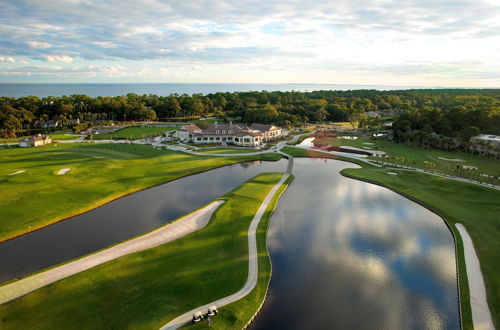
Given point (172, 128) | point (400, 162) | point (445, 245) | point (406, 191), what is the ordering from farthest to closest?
point (172, 128) < point (400, 162) < point (406, 191) < point (445, 245)

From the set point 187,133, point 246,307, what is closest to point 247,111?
point 187,133

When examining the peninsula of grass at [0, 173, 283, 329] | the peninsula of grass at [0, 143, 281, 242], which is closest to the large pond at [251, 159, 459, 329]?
the peninsula of grass at [0, 173, 283, 329]

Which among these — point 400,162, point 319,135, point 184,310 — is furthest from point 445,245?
point 319,135

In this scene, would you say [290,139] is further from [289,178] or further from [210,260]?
[210,260]

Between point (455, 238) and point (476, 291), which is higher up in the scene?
point (455, 238)

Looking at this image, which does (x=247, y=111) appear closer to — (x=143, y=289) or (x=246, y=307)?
(x=143, y=289)

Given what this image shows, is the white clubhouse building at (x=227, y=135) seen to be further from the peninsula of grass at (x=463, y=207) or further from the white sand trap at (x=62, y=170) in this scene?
the white sand trap at (x=62, y=170)

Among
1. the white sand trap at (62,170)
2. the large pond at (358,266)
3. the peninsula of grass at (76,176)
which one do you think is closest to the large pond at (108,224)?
the peninsula of grass at (76,176)
